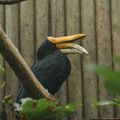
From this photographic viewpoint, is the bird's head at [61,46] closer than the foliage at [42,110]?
No

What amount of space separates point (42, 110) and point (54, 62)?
189cm

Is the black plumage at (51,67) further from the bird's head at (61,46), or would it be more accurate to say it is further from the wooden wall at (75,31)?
the wooden wall at (75,31)

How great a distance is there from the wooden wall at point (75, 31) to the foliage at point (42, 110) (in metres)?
2.24

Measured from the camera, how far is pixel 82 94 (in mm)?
3068

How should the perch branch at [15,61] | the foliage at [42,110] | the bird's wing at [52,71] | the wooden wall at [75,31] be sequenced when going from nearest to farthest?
the foliage at [42,110] < the perch branch at [15,61] < the bird's wing at [52,71] < the wooden wall at [75,31]

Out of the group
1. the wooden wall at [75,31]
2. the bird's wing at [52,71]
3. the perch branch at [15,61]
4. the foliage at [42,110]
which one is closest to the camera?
the foliage at [42,110]

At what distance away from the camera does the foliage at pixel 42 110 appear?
2.62 feet

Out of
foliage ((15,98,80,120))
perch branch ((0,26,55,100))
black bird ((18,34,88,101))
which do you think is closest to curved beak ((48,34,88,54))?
black bird ((18,34,88,101))

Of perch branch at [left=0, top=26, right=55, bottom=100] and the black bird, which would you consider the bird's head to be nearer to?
the black bird

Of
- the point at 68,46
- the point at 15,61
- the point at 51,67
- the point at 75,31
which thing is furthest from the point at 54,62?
the point at 15,61

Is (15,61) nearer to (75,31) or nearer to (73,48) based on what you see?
(73,48)

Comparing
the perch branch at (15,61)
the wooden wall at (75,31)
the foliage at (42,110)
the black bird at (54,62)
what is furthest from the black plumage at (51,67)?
the foliage at (42,110)

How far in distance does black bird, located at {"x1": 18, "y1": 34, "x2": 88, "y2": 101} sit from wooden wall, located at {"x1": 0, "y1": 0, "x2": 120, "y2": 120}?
32cm

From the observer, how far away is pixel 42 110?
0.81 metres
